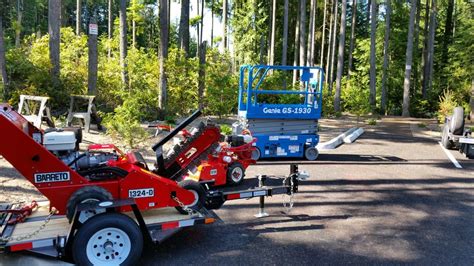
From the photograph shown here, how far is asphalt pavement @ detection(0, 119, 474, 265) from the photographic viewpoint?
490 cm

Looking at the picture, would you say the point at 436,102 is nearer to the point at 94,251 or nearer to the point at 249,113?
the point at 249,113

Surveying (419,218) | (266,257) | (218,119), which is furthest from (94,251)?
(218,119)

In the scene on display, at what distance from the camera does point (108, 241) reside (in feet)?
14.2

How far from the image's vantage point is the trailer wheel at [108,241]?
13.8 feet

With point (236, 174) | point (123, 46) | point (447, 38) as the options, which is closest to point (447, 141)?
point (236, 174)

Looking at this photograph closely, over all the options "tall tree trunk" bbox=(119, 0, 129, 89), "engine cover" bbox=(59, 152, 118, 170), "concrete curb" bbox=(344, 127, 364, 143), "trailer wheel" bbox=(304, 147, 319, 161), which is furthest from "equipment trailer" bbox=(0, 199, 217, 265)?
"tall tree trunk" bbox=(119, 0, 129, 89)

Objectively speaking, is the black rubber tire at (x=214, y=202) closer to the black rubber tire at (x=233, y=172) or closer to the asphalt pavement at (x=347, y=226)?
the asphalt pavement at (x=347, y=226)

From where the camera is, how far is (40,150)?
178 inches

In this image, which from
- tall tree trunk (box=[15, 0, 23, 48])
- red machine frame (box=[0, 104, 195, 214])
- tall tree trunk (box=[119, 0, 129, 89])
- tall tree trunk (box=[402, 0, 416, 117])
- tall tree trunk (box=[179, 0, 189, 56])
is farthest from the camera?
tall tree trunk (box=[15, 0, 23, 48])

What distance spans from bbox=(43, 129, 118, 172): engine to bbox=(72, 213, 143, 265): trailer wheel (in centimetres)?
115

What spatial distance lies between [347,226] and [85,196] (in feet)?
11.9

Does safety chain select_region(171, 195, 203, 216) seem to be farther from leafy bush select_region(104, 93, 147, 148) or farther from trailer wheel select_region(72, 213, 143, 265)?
leafy bush select_region(104, 93, 147, 148)

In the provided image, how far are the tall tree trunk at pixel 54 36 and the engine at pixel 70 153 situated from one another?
34.4ft

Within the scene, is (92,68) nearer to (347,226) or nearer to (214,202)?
(214,202)
